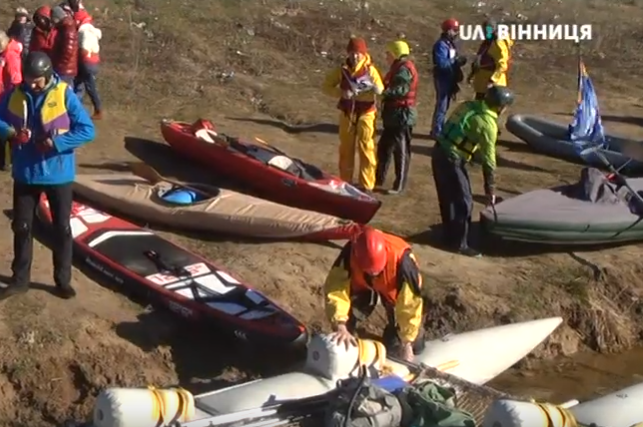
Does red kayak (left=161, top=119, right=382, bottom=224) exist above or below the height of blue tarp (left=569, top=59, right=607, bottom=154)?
below

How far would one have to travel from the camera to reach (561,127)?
1429 cm

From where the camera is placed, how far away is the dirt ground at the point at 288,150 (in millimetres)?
8539

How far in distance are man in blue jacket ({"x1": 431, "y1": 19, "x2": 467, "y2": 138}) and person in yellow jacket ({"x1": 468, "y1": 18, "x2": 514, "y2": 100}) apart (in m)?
0.35

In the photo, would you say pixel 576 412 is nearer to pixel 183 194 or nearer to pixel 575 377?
pixel 575 377

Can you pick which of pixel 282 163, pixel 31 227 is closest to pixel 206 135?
pixel 282 163

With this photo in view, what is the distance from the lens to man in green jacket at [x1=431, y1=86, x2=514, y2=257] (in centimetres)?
995

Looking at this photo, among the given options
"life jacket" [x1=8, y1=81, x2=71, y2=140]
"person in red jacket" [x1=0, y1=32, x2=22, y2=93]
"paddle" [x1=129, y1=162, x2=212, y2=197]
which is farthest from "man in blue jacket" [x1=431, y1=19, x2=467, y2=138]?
"life jacket" [x1=8, y1=81, x2=71, y2=140]

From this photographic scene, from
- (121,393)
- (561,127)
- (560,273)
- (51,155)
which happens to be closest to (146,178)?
(51,155)

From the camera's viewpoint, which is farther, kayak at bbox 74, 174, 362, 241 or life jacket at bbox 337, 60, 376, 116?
life jacket at bbox 337, 60, 376, 116

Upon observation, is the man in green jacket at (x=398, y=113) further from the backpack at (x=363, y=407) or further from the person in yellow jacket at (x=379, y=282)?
the backpack at (x=363, y=407)

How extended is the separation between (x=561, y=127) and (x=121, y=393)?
875 cm

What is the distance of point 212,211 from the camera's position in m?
10.3

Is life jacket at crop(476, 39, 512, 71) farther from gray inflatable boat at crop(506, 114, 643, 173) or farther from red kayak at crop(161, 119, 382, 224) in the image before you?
red kayak at crop(161, 119, 382, 224)

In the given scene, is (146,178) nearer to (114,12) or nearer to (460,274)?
(460,274)
